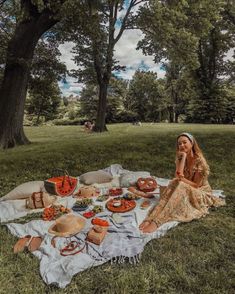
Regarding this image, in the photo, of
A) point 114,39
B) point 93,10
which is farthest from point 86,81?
point 93,10

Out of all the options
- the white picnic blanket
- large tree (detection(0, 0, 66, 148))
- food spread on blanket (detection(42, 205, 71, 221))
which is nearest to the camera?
the white picnic blanket

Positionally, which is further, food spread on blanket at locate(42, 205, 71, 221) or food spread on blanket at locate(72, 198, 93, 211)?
food spread on blanket at locate(72, 198, 93, 211)

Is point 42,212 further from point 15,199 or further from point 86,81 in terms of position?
point 86,81

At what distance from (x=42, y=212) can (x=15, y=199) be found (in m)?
0.95

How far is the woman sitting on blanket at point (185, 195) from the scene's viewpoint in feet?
14.6

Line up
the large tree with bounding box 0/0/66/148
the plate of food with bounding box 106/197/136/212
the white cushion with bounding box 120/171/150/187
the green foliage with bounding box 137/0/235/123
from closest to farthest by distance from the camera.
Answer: the plate of food with bounding box 106/197/136/212 < the white cushion with bounding box 120/171/150/187 < the large tree with bounding box 0/0/66/148 < the green foliage with bounding box 137/0/235/123

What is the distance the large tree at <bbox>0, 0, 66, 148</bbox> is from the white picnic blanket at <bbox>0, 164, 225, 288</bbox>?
6528 mm

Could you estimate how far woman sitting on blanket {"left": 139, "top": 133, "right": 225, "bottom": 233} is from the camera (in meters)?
4.46

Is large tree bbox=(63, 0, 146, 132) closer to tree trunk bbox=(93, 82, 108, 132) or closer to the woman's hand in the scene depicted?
tree trunk bbox=(93, 82, 108, 132)

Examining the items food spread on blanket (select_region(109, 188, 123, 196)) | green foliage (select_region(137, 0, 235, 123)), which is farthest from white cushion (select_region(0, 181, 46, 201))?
green foliage (select_region(137, 0, 235, 123))

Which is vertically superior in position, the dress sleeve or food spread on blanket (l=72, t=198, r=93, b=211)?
the dress sleeve

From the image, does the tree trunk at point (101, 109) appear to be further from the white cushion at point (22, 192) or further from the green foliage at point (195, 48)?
the white cushion at point (22, 192)

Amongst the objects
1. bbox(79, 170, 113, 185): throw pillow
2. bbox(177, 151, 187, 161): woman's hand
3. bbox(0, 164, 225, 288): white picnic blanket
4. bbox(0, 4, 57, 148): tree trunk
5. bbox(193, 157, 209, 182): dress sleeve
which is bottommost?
bbox(0, 164, 225, 288): white picnic blanket

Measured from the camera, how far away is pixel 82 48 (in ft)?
60.1
